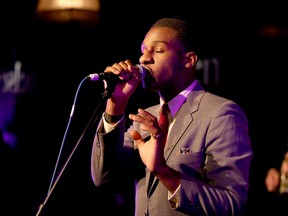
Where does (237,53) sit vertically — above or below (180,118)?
below

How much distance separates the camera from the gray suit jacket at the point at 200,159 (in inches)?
81.2

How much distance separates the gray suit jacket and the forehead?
0.30 meters

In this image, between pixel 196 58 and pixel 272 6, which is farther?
pixel 272 6

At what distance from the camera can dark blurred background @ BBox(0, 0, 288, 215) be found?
239 inches

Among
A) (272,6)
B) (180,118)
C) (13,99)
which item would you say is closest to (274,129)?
(272,6)

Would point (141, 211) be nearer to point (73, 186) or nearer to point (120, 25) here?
point (73, 186)

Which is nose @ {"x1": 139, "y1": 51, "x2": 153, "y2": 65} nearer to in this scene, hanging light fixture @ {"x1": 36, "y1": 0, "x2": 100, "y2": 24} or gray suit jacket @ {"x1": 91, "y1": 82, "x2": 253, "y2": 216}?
gray suit jacket @ {"x1": 91, "y1": 82, "x2": 253, "y2": 216}

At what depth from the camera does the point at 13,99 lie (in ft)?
21.8

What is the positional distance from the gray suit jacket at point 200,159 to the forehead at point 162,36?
30 centimetres

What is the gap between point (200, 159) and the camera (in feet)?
7.22

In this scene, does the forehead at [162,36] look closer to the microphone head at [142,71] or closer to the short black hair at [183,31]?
the short black hair at [183,31]

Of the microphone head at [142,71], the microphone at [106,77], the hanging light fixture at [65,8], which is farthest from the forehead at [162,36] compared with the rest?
the hanging light fixture at [65,8]

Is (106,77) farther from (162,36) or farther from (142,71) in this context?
(162,36)

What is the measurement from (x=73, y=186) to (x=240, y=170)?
4207mm
